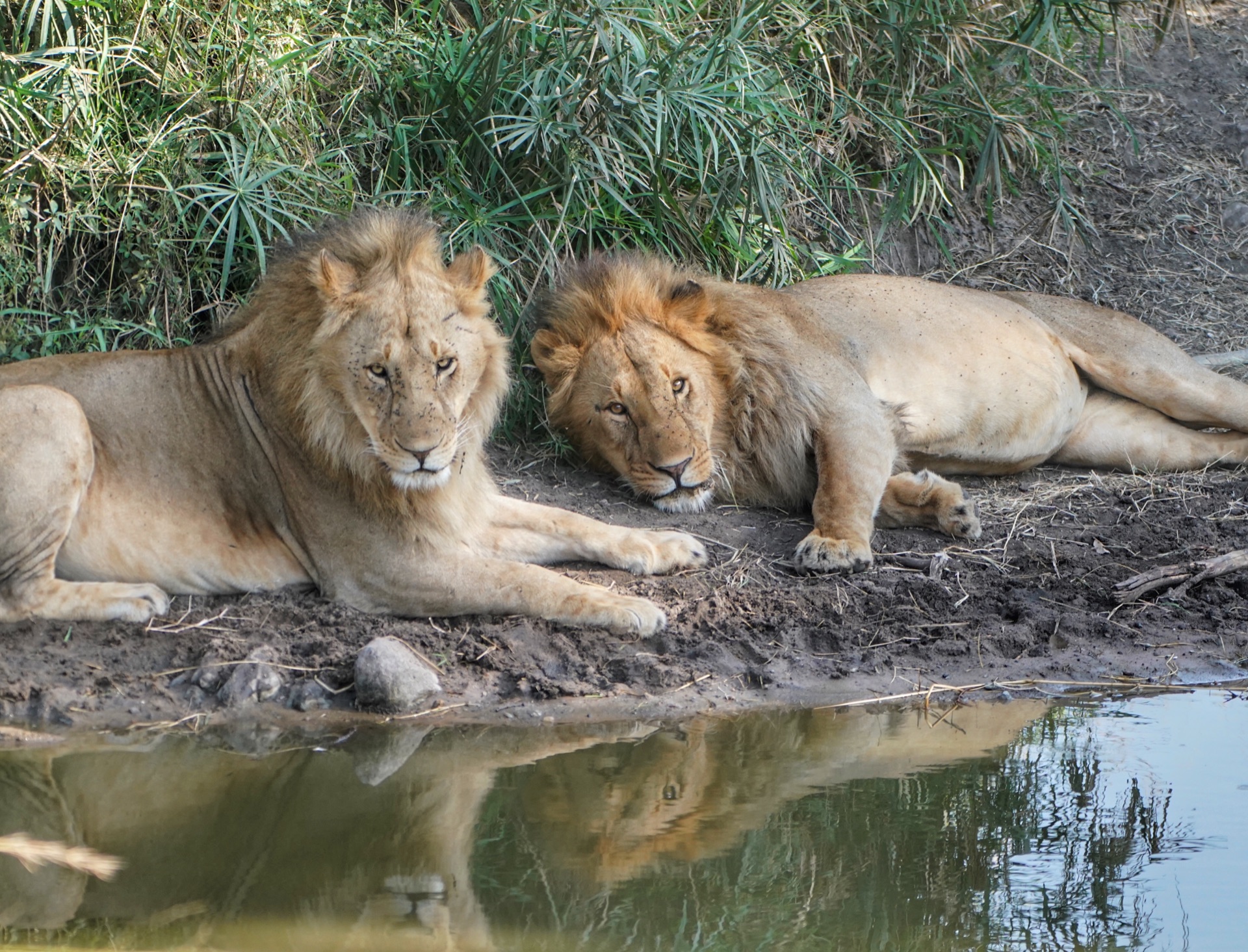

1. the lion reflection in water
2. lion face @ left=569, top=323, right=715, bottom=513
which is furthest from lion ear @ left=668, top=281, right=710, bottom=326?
the lion reflection in water

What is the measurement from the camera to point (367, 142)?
5.89 metres

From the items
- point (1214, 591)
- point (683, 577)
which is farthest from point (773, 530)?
point (1214, 591)

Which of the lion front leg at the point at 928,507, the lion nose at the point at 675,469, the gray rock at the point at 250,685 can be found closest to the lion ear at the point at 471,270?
the lion nose at the point at 675,469

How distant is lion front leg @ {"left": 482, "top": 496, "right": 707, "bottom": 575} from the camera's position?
4.52 m

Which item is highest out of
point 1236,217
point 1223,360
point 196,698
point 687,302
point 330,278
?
point 330,278

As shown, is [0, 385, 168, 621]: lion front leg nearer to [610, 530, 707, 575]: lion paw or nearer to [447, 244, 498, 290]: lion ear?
[447, 244, 498, 290]: lion ear

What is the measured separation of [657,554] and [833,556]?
56 centimetres

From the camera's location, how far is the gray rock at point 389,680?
3.71 m

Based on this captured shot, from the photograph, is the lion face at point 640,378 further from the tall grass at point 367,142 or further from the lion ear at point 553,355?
the tall grass at point 367,142

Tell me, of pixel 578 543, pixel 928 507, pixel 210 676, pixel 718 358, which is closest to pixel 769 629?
pixel 578 543

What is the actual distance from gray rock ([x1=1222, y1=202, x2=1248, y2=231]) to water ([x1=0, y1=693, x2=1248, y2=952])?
4465mm

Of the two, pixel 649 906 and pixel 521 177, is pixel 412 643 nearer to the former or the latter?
pixel 649 906

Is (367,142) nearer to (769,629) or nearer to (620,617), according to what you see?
(620,617)

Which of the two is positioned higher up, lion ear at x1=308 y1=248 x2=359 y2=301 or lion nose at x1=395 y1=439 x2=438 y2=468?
lion ear at x1=308 y1=248 x2=359 y2=301
